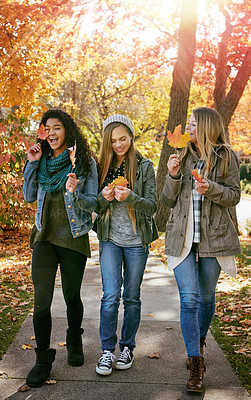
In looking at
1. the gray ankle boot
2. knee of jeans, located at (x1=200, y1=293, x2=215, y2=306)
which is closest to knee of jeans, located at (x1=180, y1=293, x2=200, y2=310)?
knee of jeans, located at (x1=200, y1=293, x2=215, y2=306)

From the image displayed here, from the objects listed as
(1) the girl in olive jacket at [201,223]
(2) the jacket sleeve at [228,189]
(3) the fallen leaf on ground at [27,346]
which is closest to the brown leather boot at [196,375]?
(1) the girl in olive jacket at [201,223]

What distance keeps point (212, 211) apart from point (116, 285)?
93 cm

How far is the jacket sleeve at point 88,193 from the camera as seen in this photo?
10.7 ft

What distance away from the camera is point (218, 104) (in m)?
12.6

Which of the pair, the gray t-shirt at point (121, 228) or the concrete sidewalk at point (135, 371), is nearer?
the concrete sidewalk at point (135, 371)

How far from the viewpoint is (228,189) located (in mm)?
3244

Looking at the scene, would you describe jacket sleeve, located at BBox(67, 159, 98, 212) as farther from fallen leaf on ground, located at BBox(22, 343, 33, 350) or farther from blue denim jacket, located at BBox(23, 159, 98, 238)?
fallen leaf on ground, located at BBox(22, 343, 33, 350)

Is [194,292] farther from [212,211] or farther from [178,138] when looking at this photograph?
[178,138]

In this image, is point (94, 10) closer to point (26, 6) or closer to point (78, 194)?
point (26, 6)

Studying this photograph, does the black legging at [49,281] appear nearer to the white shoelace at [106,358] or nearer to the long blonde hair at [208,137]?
the white shoelace at [106,358]

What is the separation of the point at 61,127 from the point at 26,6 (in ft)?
21.7

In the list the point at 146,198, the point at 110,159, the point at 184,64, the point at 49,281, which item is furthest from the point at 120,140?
the point at 184,64

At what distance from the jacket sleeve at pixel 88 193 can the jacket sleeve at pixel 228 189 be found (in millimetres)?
850

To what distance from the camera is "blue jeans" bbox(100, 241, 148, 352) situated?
3.43 meters
